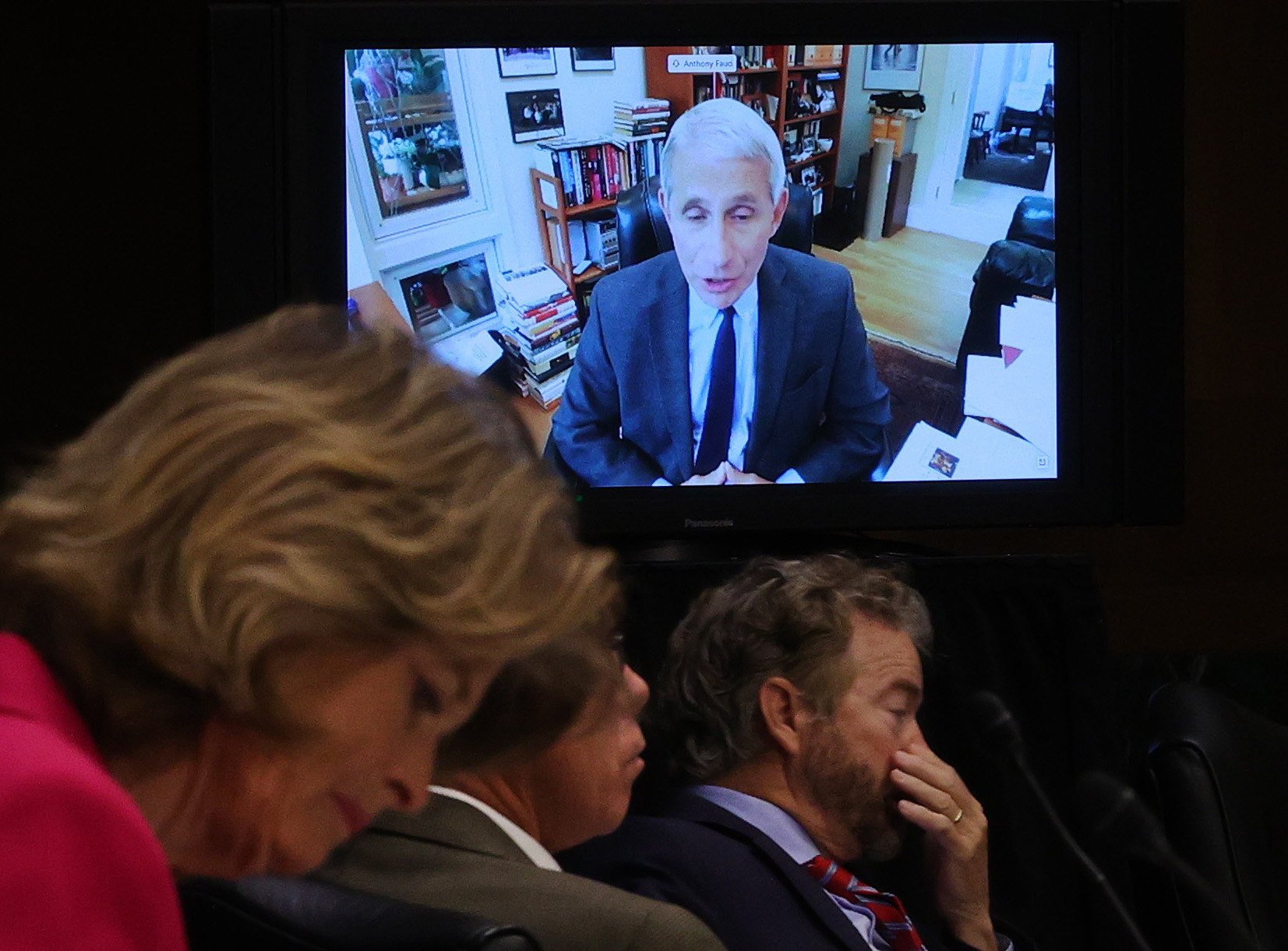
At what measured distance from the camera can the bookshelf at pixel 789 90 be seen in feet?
7.87

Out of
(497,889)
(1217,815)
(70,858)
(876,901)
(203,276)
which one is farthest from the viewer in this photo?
(203,276)

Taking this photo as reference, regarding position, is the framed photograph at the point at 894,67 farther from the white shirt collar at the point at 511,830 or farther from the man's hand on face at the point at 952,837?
the white shirt collar at the point at 511,830

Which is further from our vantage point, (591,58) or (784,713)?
(591,58)

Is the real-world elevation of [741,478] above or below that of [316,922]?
below

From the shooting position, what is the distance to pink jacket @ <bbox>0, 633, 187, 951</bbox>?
62 cm

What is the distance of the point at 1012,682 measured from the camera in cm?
227

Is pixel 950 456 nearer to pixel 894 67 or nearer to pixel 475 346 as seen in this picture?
pixel 894 67

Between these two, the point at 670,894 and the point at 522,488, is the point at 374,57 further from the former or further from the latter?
the point at 522,488

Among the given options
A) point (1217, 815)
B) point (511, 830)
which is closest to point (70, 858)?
point (511, 830)

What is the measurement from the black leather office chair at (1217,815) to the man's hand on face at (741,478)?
93 cm

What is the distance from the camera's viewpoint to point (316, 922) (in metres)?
0.82

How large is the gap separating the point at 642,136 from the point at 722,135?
0.14 meters

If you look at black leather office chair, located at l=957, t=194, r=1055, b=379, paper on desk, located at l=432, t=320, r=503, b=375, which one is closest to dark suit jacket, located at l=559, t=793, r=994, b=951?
paper on desk, located at l=432, t=320, r=503, b=375

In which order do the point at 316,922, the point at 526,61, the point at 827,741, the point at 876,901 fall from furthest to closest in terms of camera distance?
the point at 526,61
the point at 827,741
the point at 876,901
the point at 316,922
